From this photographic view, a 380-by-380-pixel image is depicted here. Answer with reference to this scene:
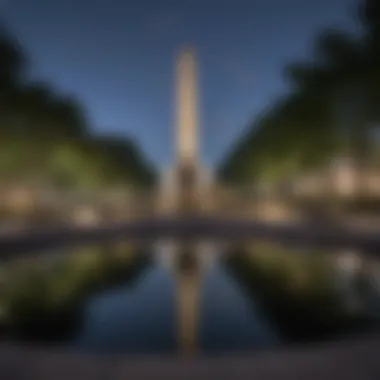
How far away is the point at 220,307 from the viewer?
1014cm

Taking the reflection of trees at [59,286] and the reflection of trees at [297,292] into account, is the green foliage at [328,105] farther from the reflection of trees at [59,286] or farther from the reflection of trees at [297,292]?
the reflection of trees at [59,286]

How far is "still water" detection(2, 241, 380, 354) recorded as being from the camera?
8.05 m

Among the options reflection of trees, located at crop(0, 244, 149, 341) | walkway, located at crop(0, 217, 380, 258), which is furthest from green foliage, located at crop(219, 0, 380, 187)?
reflection of trees, located at crop(0, 244, 149, 341)

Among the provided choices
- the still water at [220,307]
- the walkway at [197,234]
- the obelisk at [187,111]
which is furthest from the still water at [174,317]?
the obelisk at [187,111]

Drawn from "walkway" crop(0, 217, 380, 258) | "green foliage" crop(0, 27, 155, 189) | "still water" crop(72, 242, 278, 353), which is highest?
"green foliage" crop(0, 27, 155, 189)

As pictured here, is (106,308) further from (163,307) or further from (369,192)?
(369,192)

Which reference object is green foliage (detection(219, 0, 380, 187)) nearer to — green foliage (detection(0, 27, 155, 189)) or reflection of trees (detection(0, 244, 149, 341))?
green foliage (detection(0, 27, 155, 189))

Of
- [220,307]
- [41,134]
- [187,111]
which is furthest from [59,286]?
[41,134]

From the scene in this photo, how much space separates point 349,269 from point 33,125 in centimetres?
3113

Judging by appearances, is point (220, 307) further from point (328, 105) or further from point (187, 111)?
point (328, 105)

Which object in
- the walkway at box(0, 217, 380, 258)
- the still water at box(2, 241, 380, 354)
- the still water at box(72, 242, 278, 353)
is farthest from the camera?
the walkway at box(0, 217, 380, 258)

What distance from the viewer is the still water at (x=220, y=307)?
8047 millimetres

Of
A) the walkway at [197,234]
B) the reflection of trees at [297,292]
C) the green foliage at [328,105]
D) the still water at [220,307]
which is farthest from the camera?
the green foliage at [328,105]

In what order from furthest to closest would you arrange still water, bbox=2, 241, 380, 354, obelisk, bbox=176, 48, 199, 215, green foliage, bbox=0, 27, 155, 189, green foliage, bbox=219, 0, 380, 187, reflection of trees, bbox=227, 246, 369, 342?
obelisk, bbox=176, 48, 199, 215 → green foliage, bbox=0, 27, 155, 189 → green foliage, bbox=219, 0, 380, 187 → reflection of trees, bbox=227, 246, 369, 342 → still water, bbox=2, 241, 380, 354
